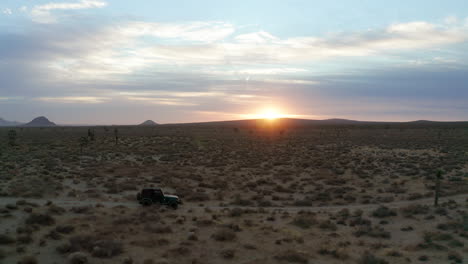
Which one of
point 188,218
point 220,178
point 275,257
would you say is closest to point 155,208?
point 188,218

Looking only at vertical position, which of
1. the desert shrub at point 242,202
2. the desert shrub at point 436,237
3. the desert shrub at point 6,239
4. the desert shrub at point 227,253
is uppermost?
the desert shrub at point 6,239

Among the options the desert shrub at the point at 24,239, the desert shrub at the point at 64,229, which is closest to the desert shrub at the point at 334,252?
the desert shrub at the point at 64,229

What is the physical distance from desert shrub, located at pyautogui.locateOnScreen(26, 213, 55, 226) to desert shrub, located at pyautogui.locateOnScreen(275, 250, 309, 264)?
40.6 feet

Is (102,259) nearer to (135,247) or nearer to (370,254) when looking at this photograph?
(135,247)

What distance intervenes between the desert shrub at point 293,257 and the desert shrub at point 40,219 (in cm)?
1238

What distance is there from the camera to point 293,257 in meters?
14.5

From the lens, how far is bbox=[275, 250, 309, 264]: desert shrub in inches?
567

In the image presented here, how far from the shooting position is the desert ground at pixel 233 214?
1499 cm

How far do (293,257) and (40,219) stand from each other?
13.5 metres

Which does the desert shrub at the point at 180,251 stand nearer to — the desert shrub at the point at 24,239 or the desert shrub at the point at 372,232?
the desert shrub at the point at 24,239

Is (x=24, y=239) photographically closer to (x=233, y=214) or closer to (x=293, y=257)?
(x=233, y=214)

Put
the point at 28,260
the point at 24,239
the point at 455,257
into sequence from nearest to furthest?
1. the point at 28,260
2. the point at 455,257
3. the point at 24,239

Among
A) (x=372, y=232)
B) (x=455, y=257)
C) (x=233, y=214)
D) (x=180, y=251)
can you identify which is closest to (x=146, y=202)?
(x=233, y=214)

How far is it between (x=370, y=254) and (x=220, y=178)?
70.0 feet
